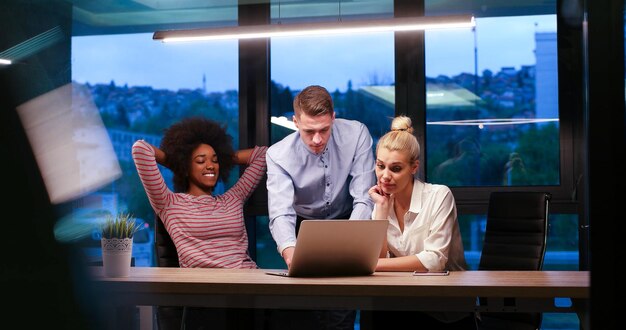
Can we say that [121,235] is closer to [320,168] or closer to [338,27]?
[320,168]

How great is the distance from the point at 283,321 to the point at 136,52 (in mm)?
729

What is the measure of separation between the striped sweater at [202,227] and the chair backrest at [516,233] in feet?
3.01

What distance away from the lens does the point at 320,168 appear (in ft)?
Result: 9.34

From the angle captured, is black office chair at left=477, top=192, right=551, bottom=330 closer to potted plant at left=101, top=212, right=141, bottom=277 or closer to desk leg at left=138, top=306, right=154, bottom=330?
potted plant at left=101, top=212, right=141, bottom=277

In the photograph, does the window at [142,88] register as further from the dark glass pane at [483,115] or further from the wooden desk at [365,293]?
the dark glass pane at [483,115]

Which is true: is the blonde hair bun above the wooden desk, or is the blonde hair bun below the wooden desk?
above

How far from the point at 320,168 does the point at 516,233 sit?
2.51ft

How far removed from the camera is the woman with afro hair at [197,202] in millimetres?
2832

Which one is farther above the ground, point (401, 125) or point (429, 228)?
point (401, 125)

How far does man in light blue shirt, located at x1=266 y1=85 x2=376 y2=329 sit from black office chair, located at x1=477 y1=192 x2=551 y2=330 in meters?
0.51

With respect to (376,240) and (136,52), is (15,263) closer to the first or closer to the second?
(136,52)

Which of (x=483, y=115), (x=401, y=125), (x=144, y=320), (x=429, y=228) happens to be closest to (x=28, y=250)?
(x=144, y=320)

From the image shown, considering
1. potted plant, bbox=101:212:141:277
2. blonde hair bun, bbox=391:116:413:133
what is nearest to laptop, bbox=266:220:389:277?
potted plant, bbox=101:212:141:277

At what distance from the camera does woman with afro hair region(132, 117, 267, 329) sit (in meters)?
2.83
